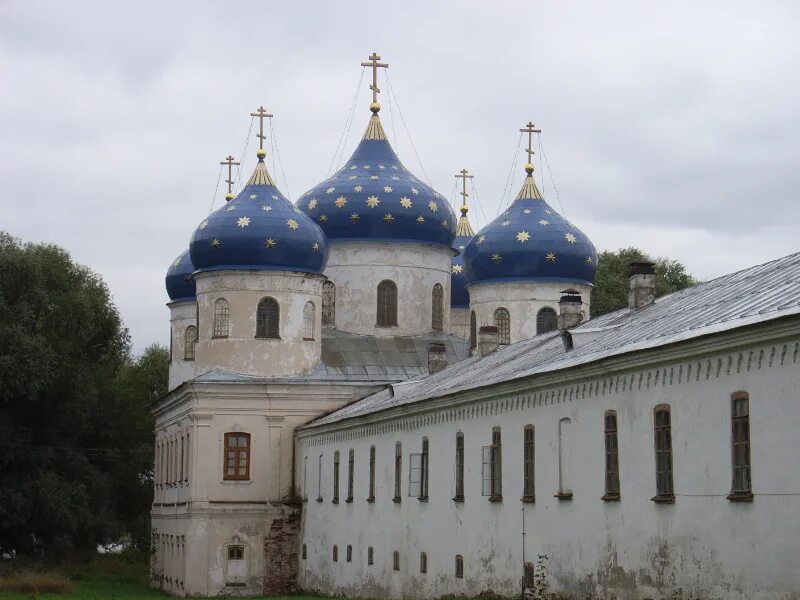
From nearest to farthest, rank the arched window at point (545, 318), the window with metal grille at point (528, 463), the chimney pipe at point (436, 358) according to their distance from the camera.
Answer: the window with metal grille at point (528, 463) < the chimney pipe at point (436, 358) < the arched window at point (545, 318)

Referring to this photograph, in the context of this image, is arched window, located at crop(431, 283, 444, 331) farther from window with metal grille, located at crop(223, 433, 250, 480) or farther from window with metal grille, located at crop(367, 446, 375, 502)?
window with metal grille, located at crop(367, 446, 375, 502)

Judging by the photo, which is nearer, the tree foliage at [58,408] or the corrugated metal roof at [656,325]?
the corrugated metal roof at [656,325]

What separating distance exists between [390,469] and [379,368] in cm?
1129

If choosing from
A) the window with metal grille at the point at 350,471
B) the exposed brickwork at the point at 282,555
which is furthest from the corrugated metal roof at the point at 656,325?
the exposed brickwork at the point at 282,555

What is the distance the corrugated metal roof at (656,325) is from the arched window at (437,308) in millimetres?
13055

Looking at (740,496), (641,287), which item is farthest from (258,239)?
(740,496)

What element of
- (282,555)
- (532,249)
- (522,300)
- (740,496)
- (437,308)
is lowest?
(282,555)

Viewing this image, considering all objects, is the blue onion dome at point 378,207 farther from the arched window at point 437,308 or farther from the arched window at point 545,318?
the arched window at point 545,318

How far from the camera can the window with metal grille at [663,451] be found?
1852 centimetres

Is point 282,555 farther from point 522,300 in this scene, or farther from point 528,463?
point 528,463

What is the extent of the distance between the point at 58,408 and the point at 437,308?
42.2 ft

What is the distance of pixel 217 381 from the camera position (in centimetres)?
3988

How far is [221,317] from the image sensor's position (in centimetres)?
4088

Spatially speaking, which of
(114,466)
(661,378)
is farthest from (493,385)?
(114,466)
